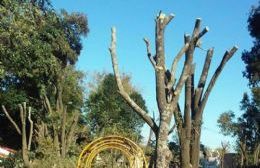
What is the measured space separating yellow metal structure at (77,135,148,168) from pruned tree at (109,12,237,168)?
6.00 meters

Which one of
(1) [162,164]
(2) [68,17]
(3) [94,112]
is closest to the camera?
(1) [162,164]

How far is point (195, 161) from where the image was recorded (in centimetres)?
1555

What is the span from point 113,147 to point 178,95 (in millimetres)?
9617

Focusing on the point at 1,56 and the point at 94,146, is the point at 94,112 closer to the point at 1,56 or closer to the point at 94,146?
the point at 94,146

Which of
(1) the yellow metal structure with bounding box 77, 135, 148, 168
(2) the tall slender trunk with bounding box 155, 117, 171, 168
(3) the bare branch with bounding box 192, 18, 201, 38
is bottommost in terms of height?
(2) the tall slender trunk with bounding box 155, 117, 171, 168

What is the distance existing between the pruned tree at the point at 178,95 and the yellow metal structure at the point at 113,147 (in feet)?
19.7

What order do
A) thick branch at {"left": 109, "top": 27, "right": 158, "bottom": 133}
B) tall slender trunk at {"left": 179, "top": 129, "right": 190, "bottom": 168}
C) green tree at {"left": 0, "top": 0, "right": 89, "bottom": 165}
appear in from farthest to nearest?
green tree at {"left": 0, "top": 0, "right": 89, "bottom": 165}
tall slender trunk at {"left": 179, "top": 129, "right": 190, "bottom": 168}
thick branch at {"left": 109, "top": 27, "right": 158, "bottom": 133}

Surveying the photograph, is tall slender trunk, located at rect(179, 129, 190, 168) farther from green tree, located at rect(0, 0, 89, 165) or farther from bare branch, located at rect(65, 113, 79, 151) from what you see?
bare branch, located at rect(65, 113, 79, 151)

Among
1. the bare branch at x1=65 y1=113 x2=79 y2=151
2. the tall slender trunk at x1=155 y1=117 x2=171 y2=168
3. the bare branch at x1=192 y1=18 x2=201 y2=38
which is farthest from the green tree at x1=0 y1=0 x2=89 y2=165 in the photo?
the tall slender trunk at x1=155 y1=117 x2=171 y2=168

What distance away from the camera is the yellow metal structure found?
21.5 meters

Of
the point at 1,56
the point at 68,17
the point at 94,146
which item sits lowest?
the point at 94,146

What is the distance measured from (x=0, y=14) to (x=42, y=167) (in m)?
9.46

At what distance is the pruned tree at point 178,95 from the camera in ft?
40.2

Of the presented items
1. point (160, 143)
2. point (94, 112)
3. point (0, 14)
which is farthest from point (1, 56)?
point (94, 112)
